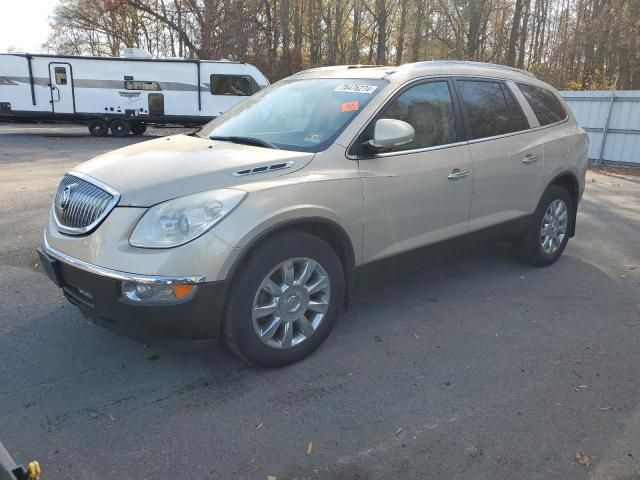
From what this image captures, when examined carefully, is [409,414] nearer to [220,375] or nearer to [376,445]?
[376,445]

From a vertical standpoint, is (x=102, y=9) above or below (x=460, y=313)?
above

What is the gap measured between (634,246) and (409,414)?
4.93m

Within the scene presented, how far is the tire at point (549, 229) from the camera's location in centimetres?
521

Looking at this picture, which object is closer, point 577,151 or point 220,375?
point 220,375

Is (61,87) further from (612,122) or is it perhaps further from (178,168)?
(178,168)

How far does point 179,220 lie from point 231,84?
799 inches

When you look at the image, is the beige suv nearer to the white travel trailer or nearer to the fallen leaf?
the fallen leaf

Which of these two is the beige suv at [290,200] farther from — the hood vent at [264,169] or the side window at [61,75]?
the side window at [61,75]

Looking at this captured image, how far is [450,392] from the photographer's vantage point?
318 centimetres

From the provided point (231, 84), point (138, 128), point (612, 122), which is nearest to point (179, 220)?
point (612, 122)

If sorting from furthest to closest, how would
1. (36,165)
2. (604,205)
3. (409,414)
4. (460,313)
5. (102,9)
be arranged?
(102,9), (36,165), (604,205), (460,313), (409,414)

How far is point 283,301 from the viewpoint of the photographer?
3.28 metres

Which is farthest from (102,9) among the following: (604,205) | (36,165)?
(604,205)

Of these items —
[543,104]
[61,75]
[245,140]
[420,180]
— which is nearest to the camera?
[245,140]
